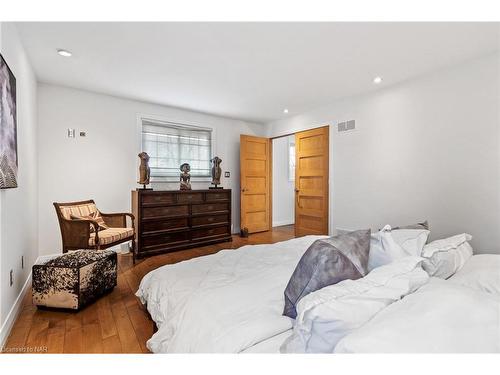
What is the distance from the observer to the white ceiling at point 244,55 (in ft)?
7.07

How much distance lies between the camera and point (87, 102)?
3.70 meters

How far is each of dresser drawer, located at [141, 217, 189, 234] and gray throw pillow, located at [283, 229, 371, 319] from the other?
3.10 m

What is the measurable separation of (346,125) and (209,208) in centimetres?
265

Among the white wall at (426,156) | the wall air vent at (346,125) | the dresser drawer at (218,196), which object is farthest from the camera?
the dresser drawer at (218,196)

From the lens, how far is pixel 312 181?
454 cm

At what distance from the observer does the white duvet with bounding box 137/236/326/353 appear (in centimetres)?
101

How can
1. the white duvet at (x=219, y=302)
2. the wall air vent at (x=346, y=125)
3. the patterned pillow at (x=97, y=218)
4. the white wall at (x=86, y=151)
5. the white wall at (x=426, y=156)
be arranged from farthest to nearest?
1. the wall air vent at (x=346, y=125)
2. the white wall at (x=86, y=151)
3. the patterned pillow at (x=97, y=218)
4. the white wall at (x=426, y=156)
5. the white duvet at (x=219, y=302)

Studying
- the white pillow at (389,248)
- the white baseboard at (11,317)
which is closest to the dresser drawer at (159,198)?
the white baseboard at (11,317)

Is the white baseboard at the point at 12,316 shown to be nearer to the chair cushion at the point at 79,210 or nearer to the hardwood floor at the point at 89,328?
the hardwood floor at the point at 89,328

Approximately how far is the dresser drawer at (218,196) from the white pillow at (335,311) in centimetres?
360

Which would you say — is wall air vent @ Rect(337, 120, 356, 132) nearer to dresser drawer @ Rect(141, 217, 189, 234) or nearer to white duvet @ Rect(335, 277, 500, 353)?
dresser drawer @ Rect(141, 217, 189, 234)
